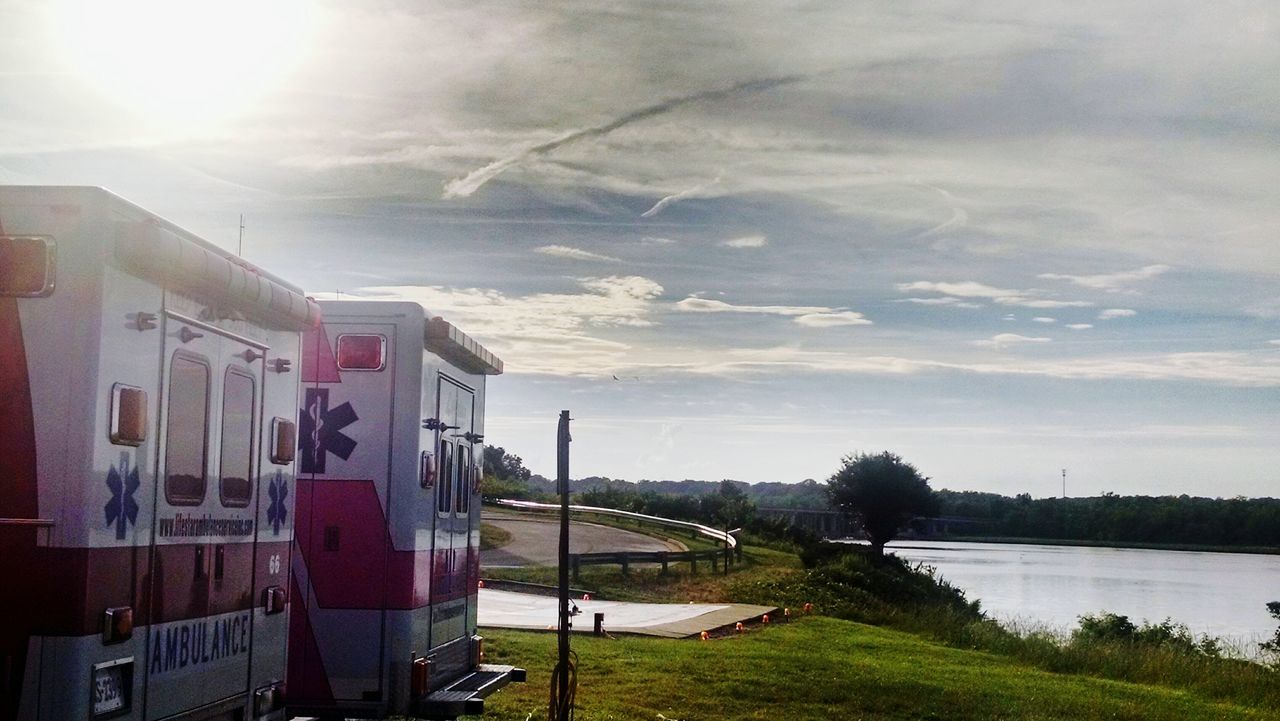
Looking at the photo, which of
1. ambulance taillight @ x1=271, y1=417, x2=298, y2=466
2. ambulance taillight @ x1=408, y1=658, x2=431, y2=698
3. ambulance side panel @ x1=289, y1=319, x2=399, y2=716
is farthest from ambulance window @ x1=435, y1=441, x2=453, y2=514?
ambulance taillight @ x1=271, y1=417, x2=298, y2=466

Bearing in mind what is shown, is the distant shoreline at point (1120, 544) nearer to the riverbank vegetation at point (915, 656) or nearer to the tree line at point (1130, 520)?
the tree line at point (1130, 520)

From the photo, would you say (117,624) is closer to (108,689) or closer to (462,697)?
(108,689)

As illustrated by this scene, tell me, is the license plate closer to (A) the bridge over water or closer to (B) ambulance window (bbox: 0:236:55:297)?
(B) ambulance window (bbox: 0:236:55:297)

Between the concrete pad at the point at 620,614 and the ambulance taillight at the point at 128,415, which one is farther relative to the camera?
the concrete pad at the point at 620,614

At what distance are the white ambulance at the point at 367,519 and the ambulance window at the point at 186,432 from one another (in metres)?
2.49

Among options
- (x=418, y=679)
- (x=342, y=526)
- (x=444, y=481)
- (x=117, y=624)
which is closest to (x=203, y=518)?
(x=117, y=624)

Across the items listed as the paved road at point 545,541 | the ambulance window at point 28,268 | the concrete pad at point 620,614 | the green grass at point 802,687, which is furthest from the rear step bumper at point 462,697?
the paved road at point 545,541

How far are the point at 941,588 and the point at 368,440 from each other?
4075 centimetres

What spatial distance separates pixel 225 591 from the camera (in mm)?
7609

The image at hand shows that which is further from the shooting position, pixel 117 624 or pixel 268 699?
pixel 268 699

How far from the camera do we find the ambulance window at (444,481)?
11.0 meters

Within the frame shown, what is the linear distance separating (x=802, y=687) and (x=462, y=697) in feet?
27.5

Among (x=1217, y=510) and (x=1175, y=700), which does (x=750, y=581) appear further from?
(x=1217, y=510)

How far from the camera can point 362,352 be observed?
10.2 metres
